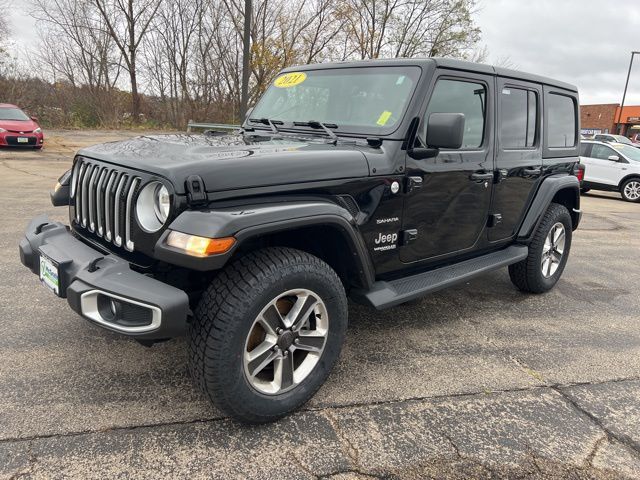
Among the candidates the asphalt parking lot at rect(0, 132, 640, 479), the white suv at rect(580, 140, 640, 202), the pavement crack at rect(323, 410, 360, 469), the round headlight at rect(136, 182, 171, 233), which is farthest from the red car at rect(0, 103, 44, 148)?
the white suv at rect(580, 140, 640, 202)

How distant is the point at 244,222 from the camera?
2.10 m

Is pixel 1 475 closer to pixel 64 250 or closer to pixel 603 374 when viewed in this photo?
pixel 64 250

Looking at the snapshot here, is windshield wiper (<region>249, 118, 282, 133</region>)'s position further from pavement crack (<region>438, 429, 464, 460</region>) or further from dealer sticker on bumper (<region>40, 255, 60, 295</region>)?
pavement crack (<region>438, 429, 464, 460</region>)

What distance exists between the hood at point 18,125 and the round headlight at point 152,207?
1455 cm

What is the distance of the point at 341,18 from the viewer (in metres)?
23.5

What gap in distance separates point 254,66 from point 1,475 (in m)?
20.1

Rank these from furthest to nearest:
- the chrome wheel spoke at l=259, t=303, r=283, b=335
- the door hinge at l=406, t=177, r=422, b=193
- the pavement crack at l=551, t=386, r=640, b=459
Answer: the door hinge at l=406, t=177, r=422, b=193, the pavement crack at l=551, t=386, r=640, b=459, the chrome wheel spoke at l=259, t=303, r=283, b=335

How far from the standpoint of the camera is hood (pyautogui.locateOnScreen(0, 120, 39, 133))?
1392 centimetres

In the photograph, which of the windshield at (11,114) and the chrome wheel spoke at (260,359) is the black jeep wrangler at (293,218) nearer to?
the chrome wheel spoke at (260,359)

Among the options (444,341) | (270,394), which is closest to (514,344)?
(444,341)

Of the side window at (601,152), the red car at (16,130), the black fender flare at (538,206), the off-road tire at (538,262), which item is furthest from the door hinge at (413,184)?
the red car at (16,130)

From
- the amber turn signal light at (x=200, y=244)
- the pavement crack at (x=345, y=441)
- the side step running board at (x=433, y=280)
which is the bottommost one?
the pavement crack at (x=345, y=441)

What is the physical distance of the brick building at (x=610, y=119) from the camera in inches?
1688

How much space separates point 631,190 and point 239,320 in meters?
14.0
